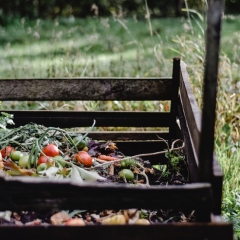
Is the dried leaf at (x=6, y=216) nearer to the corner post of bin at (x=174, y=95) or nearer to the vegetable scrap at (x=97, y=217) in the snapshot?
the vegetable scrap at (x=97, y=217)

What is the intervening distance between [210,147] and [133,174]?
907 millimetres

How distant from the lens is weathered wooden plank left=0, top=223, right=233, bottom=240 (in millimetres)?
1178

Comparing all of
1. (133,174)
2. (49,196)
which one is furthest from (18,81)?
(49,196)

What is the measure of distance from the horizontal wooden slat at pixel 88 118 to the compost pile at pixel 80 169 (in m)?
0.37

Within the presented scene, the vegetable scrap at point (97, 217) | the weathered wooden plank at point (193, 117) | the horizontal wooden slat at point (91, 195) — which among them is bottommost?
the vegetable scrap at point (97, 217)

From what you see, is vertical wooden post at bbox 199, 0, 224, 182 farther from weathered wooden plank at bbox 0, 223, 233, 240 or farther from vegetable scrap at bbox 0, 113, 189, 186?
vegetable scrap at bbox 0, 113, 189, 186

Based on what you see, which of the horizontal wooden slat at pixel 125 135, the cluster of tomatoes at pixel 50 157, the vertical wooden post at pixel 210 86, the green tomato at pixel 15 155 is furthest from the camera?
the horizontal wooden slat at pixel 125 135

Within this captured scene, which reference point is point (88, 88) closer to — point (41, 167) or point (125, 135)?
point (125, 135)

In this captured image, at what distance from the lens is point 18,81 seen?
2.80m

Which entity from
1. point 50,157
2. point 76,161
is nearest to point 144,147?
point 76,161

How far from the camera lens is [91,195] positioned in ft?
4.06

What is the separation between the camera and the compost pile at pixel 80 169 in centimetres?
163

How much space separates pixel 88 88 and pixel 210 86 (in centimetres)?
171

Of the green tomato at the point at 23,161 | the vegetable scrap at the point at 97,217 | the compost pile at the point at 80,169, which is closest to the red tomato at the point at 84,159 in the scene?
the compost pile at the point at 80,169
